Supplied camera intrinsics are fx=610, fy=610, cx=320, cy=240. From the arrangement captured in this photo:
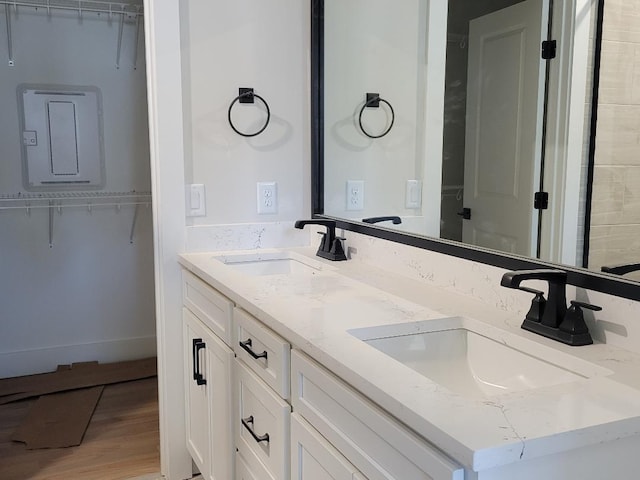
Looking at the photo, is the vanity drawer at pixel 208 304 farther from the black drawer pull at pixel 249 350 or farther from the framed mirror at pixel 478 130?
the framed mirror at pixel 478 130

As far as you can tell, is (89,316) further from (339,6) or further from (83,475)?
(339,6)

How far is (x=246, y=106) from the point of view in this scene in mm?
2371

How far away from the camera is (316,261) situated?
2.20 m

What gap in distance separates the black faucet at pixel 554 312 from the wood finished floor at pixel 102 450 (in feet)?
6.04

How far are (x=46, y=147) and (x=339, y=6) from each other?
200 cm

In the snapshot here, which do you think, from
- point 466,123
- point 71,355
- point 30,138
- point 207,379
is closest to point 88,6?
point 30,138

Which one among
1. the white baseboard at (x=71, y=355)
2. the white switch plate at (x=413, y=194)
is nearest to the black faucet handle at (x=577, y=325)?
the white switch plate at (x=413, y=194)

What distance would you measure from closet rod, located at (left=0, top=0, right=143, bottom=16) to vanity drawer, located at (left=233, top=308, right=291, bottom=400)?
2.51 meters

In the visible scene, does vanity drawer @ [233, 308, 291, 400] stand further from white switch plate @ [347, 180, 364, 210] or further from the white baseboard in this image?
the white baseboard

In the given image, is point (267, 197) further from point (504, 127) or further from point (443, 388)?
point (443, 388)

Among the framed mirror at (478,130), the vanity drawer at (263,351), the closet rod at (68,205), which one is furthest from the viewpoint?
the closet rod at (68,205)

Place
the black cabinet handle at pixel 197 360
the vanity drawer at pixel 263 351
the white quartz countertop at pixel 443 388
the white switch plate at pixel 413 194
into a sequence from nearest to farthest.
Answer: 1. the white quartz countertop at pixel 443 388
2. the vanity drawer at pixel 263 351
3. the white switch plate at pixel 413 194
4. the black cabinet handle at pixel 197 360

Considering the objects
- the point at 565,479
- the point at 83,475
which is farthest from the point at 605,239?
the point at 83,475

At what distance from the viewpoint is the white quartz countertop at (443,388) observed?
2.70 ft
